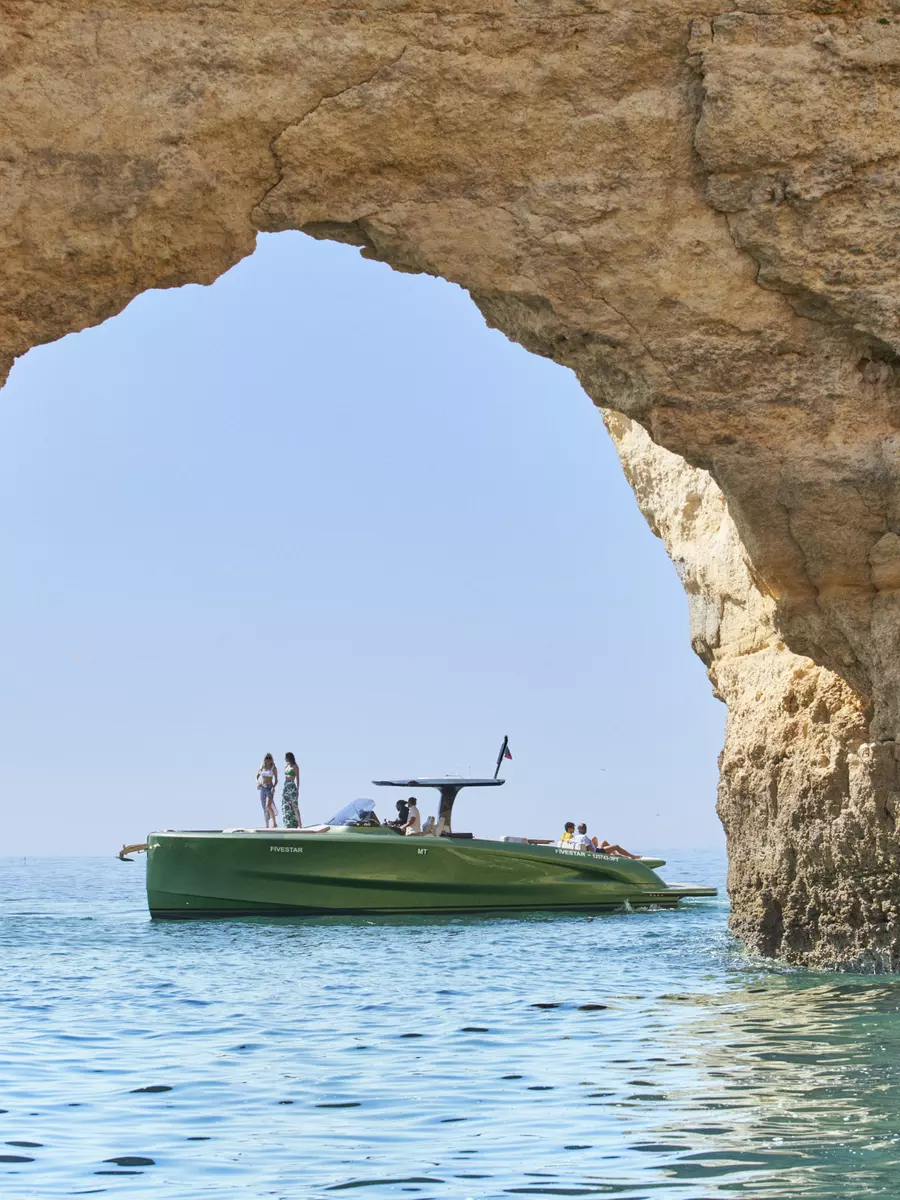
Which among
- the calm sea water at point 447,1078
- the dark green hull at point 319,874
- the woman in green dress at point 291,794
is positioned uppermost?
the woman in green dress at point 291,794

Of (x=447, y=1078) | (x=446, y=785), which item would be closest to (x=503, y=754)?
(x=446, y=785)

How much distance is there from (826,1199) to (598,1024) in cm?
352

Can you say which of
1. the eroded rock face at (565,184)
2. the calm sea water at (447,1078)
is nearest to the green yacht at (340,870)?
the calm sea water at (447,1078)

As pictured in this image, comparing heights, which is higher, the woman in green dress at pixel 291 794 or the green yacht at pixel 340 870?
the woman in green dress at pixel 291 794

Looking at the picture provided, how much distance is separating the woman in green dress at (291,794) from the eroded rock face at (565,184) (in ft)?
32.1

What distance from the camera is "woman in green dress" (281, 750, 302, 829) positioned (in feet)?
53.6

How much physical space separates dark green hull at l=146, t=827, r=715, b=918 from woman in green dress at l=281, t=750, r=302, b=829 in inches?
52.1

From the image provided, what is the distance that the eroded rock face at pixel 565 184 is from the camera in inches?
249

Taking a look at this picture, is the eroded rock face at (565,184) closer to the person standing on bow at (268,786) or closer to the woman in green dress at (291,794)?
the woman in green dress at (291,794)

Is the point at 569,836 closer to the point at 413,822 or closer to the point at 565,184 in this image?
the point at 413,822

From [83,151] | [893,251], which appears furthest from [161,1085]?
[893,251]

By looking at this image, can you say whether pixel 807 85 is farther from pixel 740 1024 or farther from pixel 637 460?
pixel 637 460

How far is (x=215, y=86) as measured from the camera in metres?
6.37

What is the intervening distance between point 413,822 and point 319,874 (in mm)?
→ 1744
